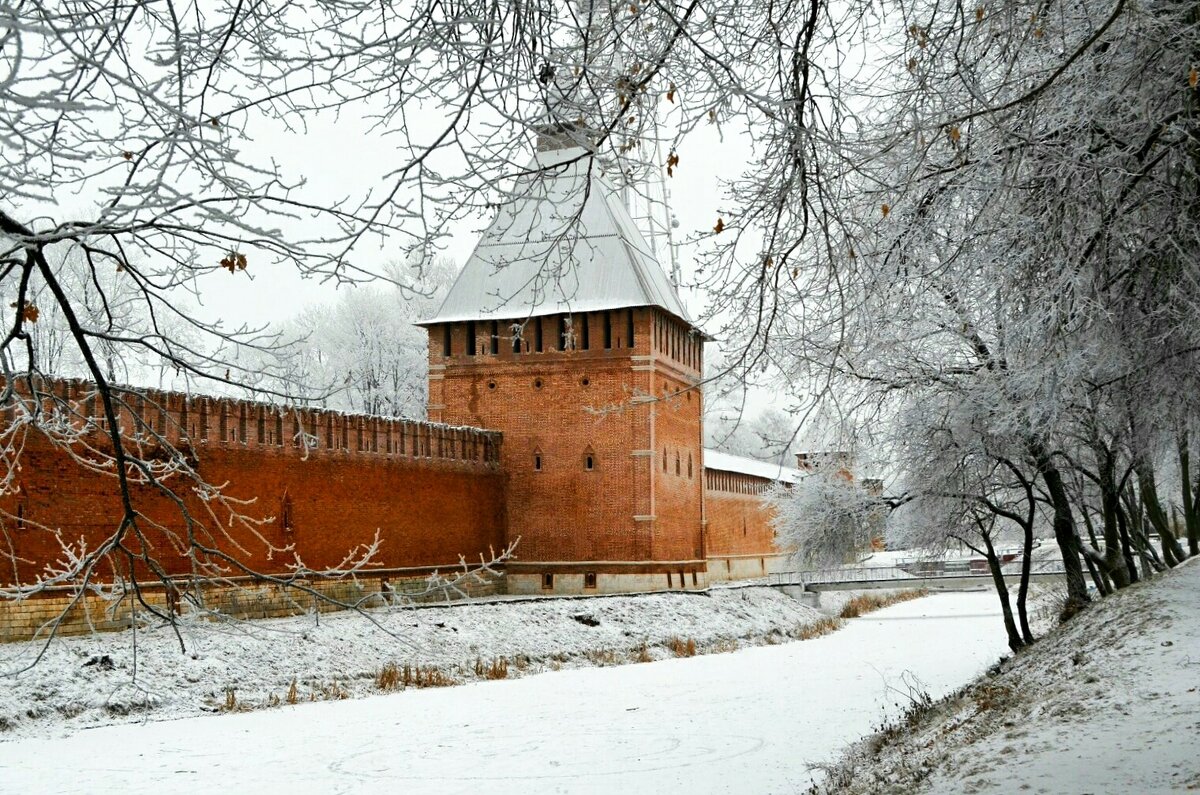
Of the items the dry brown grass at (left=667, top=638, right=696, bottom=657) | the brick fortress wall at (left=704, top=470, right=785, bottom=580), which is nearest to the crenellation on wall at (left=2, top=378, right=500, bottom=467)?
the dry brown grass at (left=667, top=638, right=696, bottom=657)

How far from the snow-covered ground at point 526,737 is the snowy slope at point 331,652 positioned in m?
0.23

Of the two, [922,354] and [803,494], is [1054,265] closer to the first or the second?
[922,354]

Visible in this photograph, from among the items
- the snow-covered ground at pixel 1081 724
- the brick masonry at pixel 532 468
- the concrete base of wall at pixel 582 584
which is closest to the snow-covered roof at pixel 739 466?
the brick masonry at pixel 532 468

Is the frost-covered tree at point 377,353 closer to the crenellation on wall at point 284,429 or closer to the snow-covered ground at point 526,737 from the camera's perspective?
the crenellation on wall at point 284,429

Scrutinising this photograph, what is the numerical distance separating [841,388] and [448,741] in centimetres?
530

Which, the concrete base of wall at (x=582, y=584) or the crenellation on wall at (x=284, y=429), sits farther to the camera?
the concrete base of wall at (x=582, y=584)

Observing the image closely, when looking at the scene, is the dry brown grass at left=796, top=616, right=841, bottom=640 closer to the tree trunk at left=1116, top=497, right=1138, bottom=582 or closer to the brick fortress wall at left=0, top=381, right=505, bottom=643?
the brick fortress wall at left=0, top=381, right=505, bottom=643

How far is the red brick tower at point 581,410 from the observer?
24.8 metres

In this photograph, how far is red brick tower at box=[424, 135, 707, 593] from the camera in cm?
2478

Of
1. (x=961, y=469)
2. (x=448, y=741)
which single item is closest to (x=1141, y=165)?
(x=961, y=469)

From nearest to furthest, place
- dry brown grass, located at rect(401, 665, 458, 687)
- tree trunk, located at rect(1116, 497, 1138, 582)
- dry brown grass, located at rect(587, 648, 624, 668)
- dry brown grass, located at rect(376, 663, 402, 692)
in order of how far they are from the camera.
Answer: tree trunk, located at rect(1116, 497, 1138, 582) < dry brown grass, located at rect(376, 663, 402, 692) < dry brown grass, located at rect(401, 665, 458, 687) < dry brown grass, located at rect(587, 648, 624, 668)

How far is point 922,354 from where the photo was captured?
36.6 feet

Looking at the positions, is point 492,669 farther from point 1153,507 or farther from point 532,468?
point 1153,507

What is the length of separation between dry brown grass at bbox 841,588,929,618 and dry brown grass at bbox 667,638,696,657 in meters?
10.0
